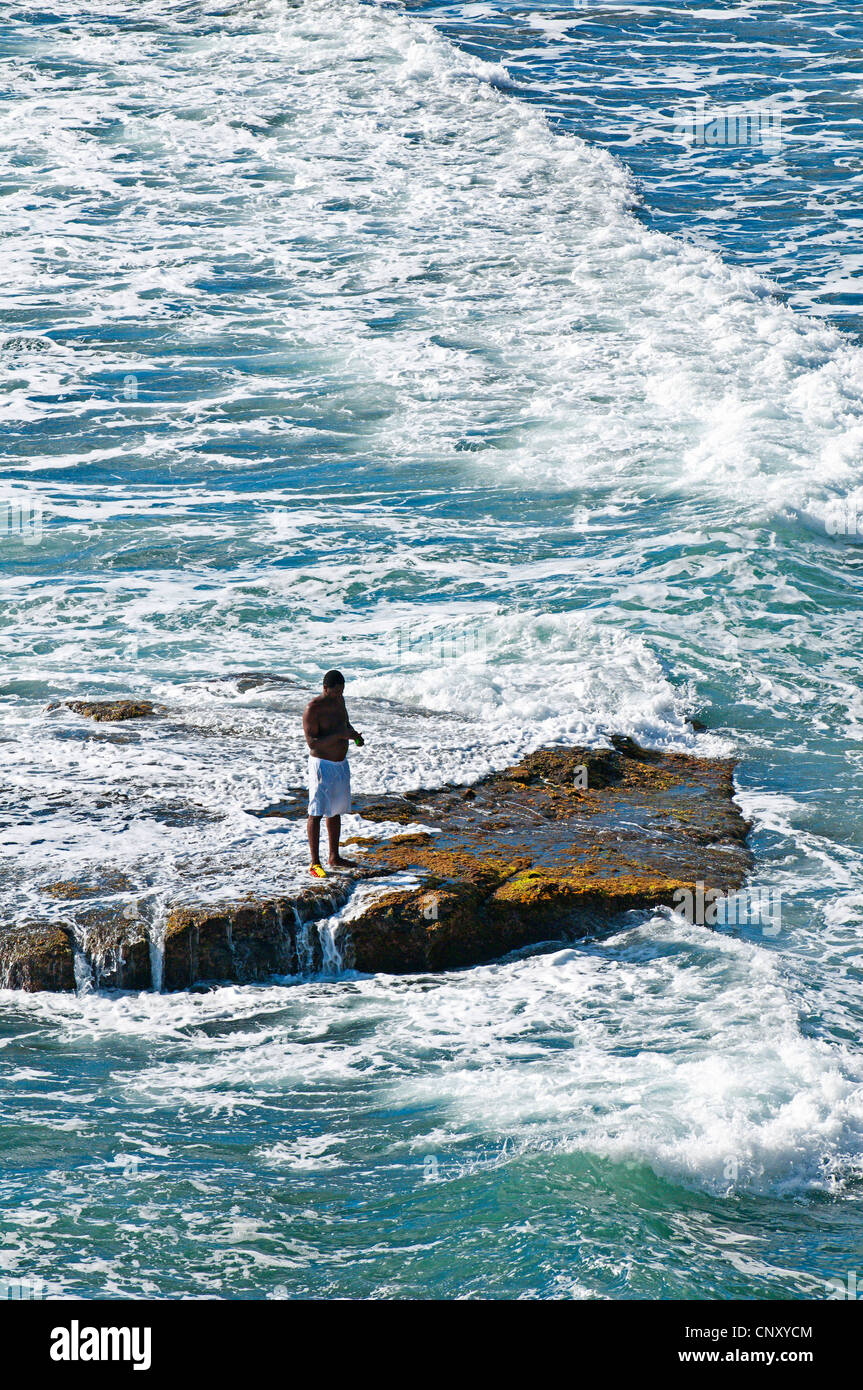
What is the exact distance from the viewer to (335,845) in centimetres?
852

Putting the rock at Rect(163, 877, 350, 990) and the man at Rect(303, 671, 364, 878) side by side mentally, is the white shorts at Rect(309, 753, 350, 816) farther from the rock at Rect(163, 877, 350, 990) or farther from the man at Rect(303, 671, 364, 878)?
the rock at Rect(163, 877, 350, 990)

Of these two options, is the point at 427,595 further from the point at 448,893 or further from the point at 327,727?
the point at 448,893

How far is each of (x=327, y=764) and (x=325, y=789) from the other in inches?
6.2

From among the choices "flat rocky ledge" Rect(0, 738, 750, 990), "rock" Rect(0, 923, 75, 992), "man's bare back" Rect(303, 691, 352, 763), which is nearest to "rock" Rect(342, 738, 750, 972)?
"flat rocky ledge" Rect(0, 738, 750, 990)

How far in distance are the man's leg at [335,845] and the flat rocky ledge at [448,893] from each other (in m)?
0.13

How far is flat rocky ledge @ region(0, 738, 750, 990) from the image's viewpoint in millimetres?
7848

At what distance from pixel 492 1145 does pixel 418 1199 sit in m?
0.49

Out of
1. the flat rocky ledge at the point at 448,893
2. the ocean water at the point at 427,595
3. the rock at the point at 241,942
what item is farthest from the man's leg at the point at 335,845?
the rock at the point at 241,942

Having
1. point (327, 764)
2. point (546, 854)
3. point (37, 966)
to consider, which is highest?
point (327, 764)

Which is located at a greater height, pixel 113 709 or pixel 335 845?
pixel 113 709

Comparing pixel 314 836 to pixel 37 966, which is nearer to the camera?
pixel 37 966

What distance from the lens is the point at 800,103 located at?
3095cm

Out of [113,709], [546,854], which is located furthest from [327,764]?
[113,709]

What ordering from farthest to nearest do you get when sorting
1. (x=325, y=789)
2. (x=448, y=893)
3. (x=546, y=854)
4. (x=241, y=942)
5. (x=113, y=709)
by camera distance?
1. (x=113, y=709)
2. (x=546, y=854)
3. (x=325, y=789)
4. (x=448, y=893)
5. (x=241, y=942)
